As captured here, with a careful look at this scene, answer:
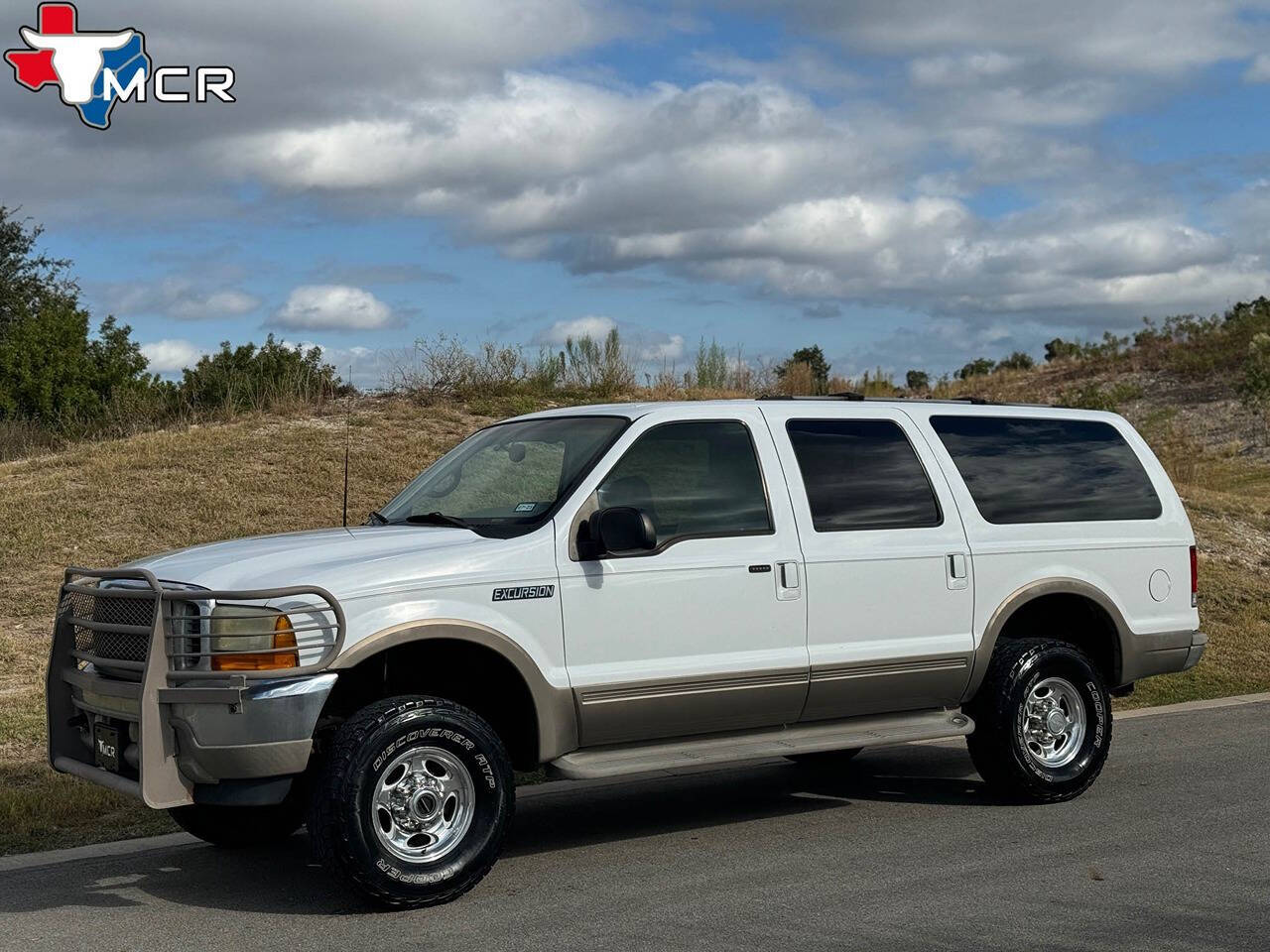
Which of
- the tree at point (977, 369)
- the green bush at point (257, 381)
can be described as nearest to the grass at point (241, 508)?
the green bush at point (257, 381)

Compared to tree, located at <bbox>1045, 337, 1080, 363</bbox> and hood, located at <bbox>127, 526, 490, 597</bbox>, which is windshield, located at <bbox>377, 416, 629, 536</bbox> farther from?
tree, located at <bbox>1045, 337, 1080, 363</bbox>

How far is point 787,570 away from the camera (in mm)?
7375

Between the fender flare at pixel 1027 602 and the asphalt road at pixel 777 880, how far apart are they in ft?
2.46

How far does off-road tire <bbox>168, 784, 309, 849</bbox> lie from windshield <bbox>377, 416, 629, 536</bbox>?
5.09 ft

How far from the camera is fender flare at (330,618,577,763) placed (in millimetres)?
6254

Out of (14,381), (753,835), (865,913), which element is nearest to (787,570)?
(753,835)

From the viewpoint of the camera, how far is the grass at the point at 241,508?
42.3 feet

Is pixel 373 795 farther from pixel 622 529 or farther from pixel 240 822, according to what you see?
pixel 240 822

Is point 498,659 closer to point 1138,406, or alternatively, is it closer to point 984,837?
point 984,837

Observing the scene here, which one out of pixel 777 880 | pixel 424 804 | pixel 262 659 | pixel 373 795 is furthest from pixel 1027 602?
pixel 262 659

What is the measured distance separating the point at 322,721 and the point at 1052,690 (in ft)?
13.3

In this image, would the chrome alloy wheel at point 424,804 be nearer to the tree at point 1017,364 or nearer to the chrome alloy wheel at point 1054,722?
the chrome alloy wheel at point 1054,722

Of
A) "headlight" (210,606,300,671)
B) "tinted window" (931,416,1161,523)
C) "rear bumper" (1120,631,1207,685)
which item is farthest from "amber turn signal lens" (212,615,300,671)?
"rear bumper" (1120,631,1207,685)

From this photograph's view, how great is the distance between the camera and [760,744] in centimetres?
723
